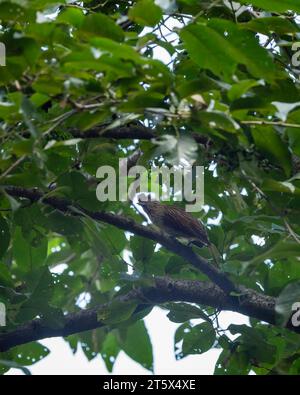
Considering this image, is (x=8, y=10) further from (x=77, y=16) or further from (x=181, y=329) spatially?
(x=181, y=329)

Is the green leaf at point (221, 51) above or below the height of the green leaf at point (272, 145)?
above

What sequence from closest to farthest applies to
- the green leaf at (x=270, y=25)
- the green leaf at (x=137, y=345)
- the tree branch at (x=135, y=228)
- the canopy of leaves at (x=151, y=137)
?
1. the canopy of leaves at (x=151, y=137)
2. the green leaf at (x=270, y=25)
3. the tree branch at (x=135, y=228)
4. the green leaf at (x=137, y=345)

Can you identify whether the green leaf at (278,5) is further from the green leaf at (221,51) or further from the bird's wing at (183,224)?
the bird's wing at (183,224)

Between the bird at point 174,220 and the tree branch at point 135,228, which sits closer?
the tree branch at point 135,228

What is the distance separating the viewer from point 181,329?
117 inches

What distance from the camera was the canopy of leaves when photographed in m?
1.85

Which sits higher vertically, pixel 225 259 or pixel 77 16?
pixel 77 16

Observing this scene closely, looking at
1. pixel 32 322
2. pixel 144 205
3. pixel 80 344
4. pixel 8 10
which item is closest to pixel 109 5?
pixel 144 205

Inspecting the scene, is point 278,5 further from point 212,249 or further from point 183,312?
point 183,312

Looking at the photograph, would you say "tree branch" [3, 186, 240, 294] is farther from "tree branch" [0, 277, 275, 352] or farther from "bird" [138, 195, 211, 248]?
"bird" [138, 195, 211, 248]

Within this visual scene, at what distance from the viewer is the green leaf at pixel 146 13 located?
1.91 meters

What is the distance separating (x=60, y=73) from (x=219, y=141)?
51cm

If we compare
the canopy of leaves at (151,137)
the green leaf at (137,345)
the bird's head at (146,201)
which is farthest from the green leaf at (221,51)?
the green leaf at (137,345)

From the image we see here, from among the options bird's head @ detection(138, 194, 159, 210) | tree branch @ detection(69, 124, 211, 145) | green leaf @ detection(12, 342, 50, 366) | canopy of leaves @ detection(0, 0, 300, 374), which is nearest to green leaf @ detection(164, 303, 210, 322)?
canopy of leaves @ detection(0, 0, 300, 374)
